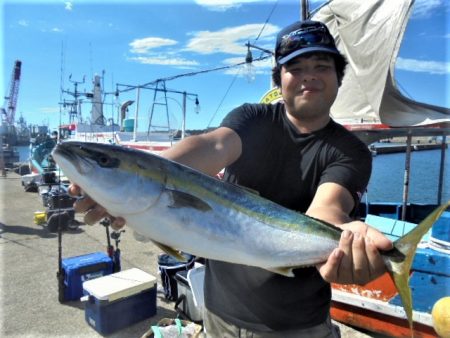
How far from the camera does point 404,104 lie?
7586 mm

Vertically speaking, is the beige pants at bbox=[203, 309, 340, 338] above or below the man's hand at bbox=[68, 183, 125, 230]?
below

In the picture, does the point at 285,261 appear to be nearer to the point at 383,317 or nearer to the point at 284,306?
the point at 284,306

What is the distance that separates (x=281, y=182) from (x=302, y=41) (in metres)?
0.93

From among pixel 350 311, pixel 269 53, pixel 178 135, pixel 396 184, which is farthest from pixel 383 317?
pixel 396 184

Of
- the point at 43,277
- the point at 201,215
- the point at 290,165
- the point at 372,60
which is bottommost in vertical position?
the point at 43,277

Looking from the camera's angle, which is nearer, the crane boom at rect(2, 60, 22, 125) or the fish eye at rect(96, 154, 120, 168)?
the fish eye at rect(96, 154, 120, 168)

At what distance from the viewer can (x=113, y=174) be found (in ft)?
5.65

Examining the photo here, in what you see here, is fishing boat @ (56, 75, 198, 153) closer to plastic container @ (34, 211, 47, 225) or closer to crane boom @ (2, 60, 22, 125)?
plastic container @ (34, 211, 47, 225)

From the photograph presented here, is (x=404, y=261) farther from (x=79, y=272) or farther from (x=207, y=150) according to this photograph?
(x=79, y=272)

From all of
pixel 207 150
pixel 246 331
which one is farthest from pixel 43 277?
pixel 207 150

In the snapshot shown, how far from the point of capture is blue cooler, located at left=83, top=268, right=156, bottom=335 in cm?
454

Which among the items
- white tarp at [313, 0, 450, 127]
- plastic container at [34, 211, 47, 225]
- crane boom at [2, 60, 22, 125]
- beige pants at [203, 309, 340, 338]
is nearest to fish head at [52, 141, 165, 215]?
beige pants at [203, 309, 340, 338]

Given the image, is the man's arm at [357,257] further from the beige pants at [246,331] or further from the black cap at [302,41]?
the black cap at [302,41]

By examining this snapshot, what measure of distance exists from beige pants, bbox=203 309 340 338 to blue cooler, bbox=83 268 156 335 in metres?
2.50
